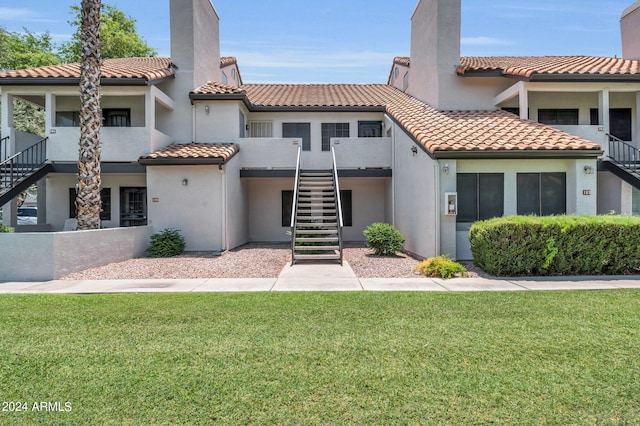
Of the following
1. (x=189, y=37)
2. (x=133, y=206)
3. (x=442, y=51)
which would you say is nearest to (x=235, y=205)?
(x=133, y=206)

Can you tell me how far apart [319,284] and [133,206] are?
1151 centimetres

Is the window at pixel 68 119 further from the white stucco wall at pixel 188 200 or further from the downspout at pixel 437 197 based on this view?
the downspout at pixel 437 197

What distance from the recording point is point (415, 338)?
4.82 meters

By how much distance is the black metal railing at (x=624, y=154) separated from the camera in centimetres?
1380

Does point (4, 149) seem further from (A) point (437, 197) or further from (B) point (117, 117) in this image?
(A) point (437, 197)

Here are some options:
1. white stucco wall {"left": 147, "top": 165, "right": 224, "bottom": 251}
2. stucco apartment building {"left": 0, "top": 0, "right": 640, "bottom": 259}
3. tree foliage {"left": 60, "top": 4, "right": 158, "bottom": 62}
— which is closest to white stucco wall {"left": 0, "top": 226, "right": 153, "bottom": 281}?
white stucco wall {"left": 147, "top": 165, "right": 224, "bottom": 251}

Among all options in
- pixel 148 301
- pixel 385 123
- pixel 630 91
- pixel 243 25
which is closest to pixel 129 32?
pixel 243 25

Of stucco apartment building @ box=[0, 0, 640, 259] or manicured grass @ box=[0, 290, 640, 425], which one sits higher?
stucco apartment building @ box=[0, 0, 640, 259]

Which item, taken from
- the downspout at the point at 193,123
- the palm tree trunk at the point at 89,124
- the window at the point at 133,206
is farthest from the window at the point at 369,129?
the palm tree trunk at the point at 89,124

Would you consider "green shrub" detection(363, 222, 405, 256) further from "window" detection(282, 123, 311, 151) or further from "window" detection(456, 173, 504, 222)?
"window" detection(282, 123, 311, 151)

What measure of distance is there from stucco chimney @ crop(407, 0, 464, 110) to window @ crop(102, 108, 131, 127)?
514 inches

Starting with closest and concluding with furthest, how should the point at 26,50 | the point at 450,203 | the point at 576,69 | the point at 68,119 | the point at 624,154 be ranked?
the point at 450,203
the point at 576,69
the point at 624,154
the point at 68,119
the point at 26,50

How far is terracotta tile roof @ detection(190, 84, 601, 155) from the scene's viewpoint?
1101 cm

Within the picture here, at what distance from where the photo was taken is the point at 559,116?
1555 centimetres
